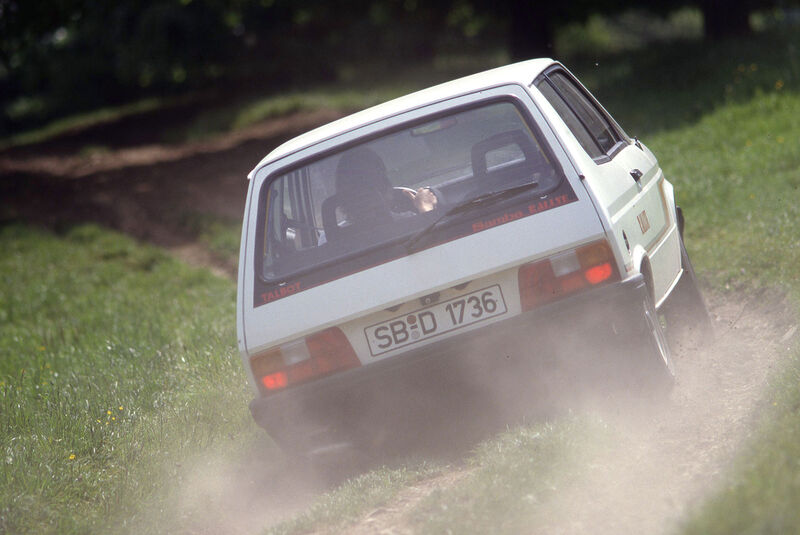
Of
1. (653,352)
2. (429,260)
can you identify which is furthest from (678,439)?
(429,260)

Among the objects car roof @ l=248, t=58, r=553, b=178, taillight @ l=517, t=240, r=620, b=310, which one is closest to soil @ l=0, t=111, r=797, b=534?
taillight @ l=517, t=240, r=620, b=310

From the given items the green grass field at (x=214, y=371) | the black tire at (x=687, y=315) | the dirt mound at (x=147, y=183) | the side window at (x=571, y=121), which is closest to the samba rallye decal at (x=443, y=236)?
the side window at (x=571, y=121)

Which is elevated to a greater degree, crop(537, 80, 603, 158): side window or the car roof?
the car roof

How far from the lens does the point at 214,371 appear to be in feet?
22.4

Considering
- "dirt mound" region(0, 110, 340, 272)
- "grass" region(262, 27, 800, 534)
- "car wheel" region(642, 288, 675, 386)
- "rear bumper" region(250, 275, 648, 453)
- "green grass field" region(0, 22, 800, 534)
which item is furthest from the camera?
"dirt mound" region(0, 110, 340, 272)

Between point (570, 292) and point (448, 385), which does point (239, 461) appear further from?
point (570, 292)

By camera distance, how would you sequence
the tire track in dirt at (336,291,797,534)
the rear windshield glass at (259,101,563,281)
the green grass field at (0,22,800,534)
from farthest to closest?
the rear windshield glass at (259,101,563,281), the green grass field at (0,22,800,534), the tire track in dirt at (336,291,797,534)

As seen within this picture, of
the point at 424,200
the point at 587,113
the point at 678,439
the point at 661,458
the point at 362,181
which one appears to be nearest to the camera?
the point at 661,458

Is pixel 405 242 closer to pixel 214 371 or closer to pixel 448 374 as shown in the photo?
pixel 448 374

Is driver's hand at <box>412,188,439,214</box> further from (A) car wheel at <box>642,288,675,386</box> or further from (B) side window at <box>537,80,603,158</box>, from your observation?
(A) car wheel at <box>642,288,675,386</box>

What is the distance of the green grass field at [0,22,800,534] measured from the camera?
419 centimetres

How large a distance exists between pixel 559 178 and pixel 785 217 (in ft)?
14.1

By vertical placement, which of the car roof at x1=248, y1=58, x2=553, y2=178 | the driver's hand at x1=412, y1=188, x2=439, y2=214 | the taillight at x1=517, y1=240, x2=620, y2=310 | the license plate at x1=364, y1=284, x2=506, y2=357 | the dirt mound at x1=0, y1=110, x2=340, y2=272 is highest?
the car roof at x1=248, y1=58, x2=553, y2=178

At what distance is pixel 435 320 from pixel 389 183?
78 cm
